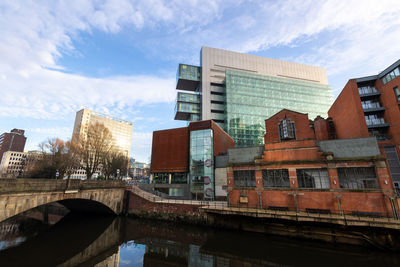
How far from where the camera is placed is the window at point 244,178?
24797 mm

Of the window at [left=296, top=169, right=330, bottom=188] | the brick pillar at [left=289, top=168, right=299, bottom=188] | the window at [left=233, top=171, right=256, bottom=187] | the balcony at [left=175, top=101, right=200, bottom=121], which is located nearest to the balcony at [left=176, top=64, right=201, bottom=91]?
the balcony at [left=175, top=101, right=200, bottom=121]

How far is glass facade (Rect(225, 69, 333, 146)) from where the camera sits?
202 feet

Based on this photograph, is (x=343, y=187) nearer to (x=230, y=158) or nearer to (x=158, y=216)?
(x=230, y=158)

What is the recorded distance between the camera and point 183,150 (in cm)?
4056

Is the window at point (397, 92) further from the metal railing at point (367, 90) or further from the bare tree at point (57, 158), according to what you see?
the bare tree at point (57, 158)

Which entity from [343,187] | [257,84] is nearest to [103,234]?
[343,187]

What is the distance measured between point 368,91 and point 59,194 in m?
50.5

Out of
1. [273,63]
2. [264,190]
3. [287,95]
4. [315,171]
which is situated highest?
[273,63]

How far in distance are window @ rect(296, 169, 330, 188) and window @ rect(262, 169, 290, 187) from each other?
1.47 metres

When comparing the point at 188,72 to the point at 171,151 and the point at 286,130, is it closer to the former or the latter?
the point at 171,151

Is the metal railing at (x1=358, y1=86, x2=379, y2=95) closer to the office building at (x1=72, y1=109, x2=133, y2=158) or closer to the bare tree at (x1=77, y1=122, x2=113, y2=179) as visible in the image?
the bare tree at (x1=77, y1=122, x2=113, y2=179)

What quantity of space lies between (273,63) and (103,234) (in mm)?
84784

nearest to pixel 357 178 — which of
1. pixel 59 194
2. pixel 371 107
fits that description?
pixel 371 107

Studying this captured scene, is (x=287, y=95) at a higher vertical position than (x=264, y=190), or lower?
higher
